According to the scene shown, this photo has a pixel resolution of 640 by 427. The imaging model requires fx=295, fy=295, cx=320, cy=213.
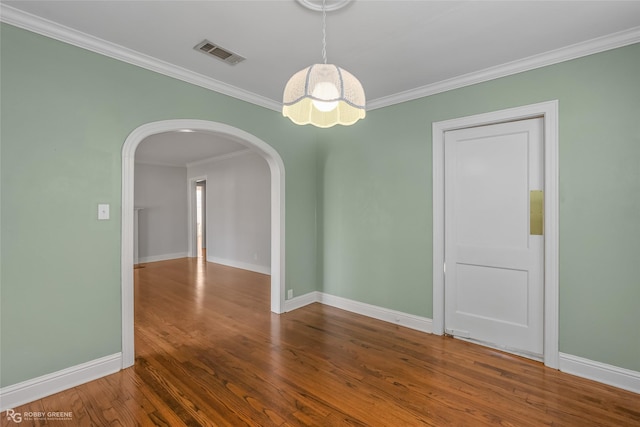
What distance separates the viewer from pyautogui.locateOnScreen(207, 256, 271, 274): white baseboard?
20.7ft

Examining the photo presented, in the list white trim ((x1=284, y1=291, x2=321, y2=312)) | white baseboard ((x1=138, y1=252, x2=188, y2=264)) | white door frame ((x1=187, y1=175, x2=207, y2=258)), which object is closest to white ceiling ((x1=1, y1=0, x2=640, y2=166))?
white trim ((x1=284, y1=291, x2=321, y2=312))

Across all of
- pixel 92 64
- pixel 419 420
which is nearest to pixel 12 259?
pixel 92 64

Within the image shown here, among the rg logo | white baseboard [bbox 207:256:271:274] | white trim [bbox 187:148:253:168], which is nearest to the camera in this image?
the rg logo

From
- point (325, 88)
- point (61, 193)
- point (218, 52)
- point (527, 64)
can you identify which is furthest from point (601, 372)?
point (61, 193)

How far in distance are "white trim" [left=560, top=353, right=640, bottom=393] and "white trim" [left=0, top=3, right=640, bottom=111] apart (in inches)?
98.3

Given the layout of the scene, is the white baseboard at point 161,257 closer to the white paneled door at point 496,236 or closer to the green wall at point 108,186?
the green wall at point 108,186

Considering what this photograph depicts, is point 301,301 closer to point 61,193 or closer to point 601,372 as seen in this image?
point 61,193

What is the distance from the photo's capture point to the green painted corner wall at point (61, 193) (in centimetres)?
204

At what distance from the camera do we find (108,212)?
2441mm

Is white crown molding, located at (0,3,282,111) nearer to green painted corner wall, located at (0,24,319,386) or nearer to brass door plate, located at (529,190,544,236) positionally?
green painted corner wall, located at (0,24,319,386)

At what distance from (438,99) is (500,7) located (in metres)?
1.23

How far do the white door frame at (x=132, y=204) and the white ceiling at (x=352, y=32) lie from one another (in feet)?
1.69

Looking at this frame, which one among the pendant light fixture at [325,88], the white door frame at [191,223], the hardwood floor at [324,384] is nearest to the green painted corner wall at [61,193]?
the hardwood floor at [324,384]

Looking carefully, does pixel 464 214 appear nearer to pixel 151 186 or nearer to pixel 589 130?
pixel 589 130
